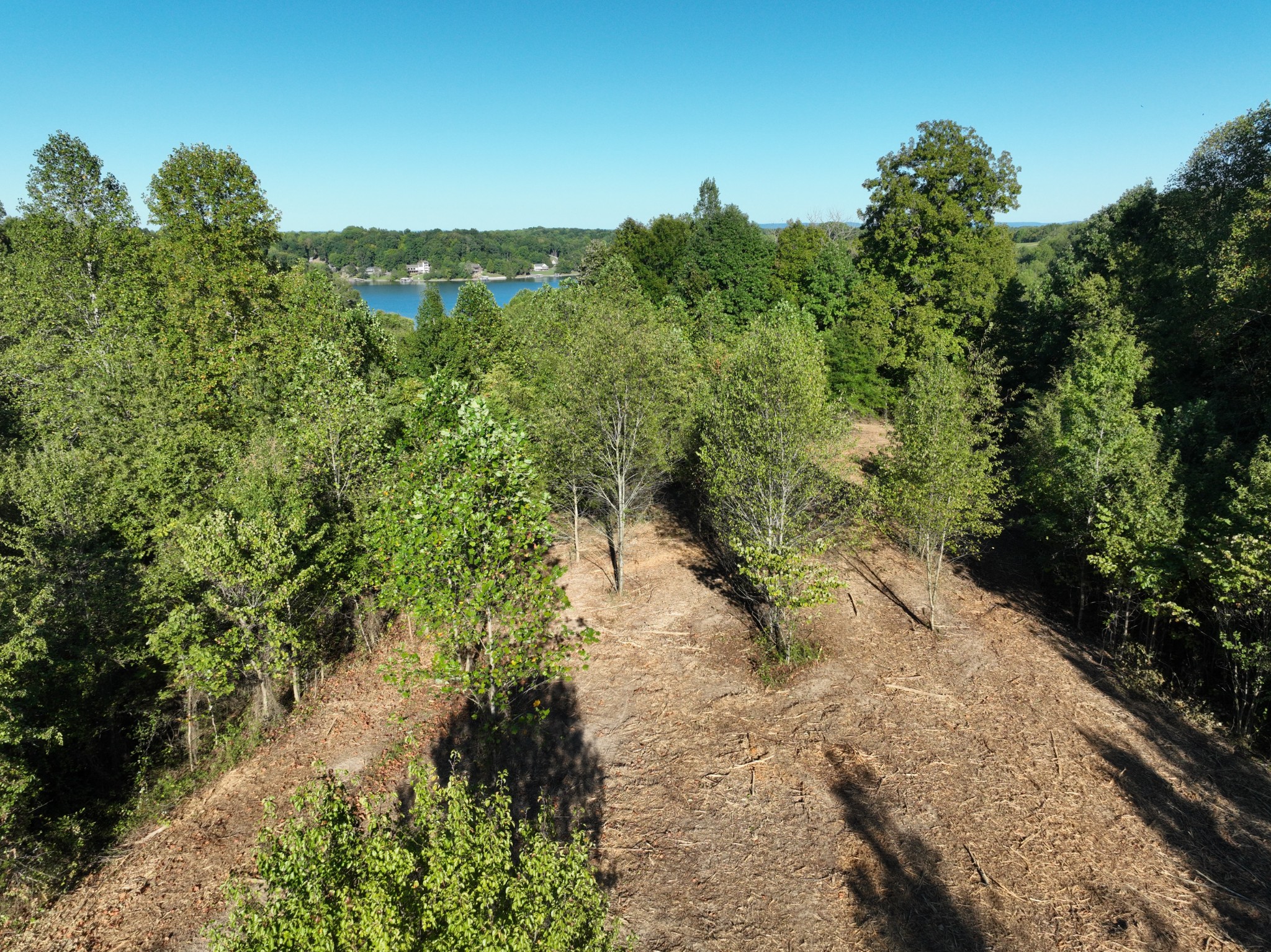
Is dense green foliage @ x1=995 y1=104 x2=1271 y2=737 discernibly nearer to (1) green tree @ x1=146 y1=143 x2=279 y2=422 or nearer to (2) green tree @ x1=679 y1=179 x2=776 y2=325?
(2) green tree @ x1=679 y1=179 x2=776 y2=325

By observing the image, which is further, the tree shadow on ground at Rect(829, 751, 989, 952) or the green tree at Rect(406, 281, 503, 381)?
the green tree at Rect(406, 281, 503, 381)

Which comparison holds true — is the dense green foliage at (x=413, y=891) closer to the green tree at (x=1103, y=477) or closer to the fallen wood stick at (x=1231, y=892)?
the fallen wood stick at (x=1231, y=892)

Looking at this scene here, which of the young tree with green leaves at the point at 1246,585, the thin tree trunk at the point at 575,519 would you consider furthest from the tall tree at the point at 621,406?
the young tree with green leaves at the point at 1246,585

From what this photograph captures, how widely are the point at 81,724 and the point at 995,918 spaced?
18.5m

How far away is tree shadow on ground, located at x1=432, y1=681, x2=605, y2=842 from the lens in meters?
11.6

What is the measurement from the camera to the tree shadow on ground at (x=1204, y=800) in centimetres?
966

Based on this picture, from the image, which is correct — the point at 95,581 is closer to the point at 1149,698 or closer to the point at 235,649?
the point at 235,649

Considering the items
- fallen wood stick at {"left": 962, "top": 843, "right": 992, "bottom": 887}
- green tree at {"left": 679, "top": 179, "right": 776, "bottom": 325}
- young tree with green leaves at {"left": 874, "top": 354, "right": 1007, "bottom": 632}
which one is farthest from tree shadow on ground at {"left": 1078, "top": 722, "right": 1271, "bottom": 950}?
green tree at {"left": 679, "top": 179, "right": 776, "bottom": 325}

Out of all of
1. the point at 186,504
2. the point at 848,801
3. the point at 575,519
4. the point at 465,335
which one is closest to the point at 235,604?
the point at 186,504

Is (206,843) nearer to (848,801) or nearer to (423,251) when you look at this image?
(848,801)

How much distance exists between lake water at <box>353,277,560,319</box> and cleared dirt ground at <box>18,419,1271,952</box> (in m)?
99.4

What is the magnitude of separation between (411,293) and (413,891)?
6320 inches

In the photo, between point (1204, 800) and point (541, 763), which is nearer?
point (1204, 800)

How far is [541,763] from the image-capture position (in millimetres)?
12789
